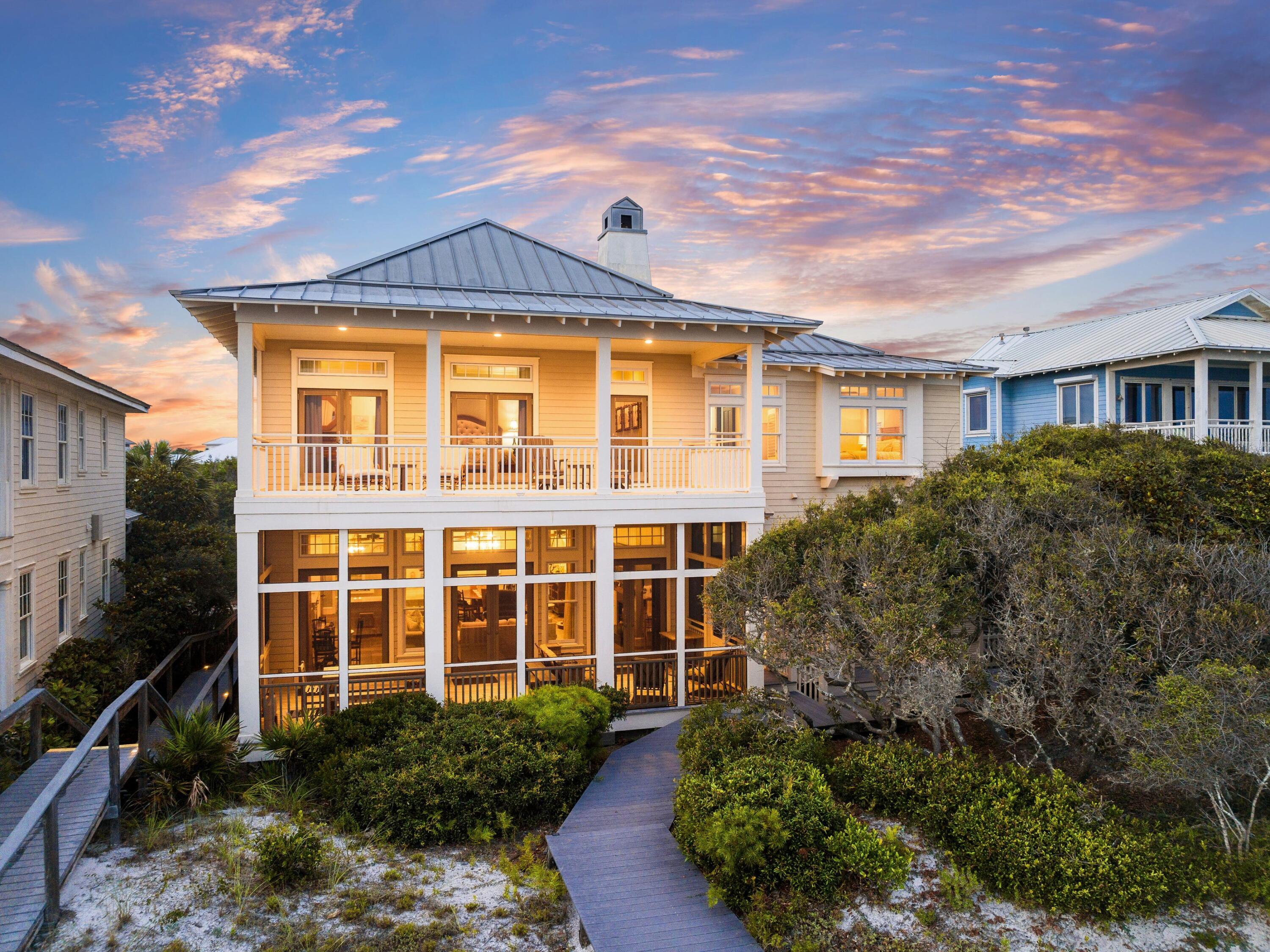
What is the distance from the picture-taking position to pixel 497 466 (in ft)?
41.5

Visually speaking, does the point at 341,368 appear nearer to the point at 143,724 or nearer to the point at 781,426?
the point at 143,724

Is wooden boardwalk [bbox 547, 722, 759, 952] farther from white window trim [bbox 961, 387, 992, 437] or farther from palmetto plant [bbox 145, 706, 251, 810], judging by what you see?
white window trim [bbox 961, 387, 992, 437]

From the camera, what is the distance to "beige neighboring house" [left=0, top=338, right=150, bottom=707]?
11.7 meters

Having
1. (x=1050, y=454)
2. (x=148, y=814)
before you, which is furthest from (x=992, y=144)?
(x=148, y=814)

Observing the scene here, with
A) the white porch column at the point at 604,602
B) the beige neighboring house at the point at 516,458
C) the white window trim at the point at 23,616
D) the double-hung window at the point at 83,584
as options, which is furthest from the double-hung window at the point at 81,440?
the white porch column at the point at 604,602

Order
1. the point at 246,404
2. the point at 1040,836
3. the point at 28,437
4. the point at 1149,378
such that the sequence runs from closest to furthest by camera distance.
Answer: the point at 1040,836 < the point at 246,404 < the point at 28,437 < the point at 1149,378

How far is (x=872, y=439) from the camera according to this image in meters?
17.3

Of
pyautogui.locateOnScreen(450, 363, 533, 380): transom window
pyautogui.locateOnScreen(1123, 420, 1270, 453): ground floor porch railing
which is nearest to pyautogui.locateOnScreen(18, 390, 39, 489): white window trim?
pyautogui.locateOnScreen(450, 363, 533, 380): transom window

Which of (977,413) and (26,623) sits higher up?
(977,413)

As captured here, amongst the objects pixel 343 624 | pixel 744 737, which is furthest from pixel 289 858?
pixel 744 737

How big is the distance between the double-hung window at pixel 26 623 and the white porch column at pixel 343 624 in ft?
19.3

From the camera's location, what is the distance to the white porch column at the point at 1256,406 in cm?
1895

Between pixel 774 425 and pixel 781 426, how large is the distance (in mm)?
168

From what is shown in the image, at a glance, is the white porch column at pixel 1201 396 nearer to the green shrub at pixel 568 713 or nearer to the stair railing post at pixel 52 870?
the green shrub at pixel 568 713
